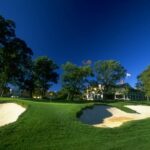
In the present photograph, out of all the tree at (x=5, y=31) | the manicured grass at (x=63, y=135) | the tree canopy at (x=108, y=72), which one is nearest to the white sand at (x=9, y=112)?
the manicured grass at (x=63, y=135)

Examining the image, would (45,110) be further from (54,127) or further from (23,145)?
(23,145)

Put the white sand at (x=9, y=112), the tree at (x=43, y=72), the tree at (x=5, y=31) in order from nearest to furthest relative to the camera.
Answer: the white sand at (x=9, y=112), the tree at (x=5, y=31), the tree at (x=43, y=72)

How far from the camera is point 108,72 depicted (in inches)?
3868

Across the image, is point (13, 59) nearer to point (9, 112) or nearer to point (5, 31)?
point (5, 31)

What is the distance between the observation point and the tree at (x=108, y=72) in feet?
323

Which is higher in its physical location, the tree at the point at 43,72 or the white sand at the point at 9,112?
the tree at the point at 43,72

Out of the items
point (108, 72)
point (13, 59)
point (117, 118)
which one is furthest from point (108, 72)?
point (117, 118)

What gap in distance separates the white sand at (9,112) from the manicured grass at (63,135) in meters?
0.89

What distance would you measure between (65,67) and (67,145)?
76564 millimetres

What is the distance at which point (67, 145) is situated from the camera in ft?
49.0

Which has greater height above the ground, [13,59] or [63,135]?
[13,59]

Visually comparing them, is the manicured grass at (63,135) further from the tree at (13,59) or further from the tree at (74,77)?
the tree at (74,77)

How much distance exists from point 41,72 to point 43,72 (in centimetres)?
58

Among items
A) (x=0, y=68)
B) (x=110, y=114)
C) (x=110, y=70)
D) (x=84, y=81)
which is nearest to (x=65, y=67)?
(x=84, y=81)
